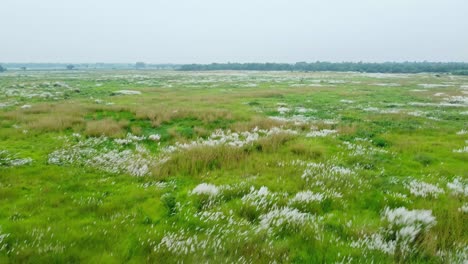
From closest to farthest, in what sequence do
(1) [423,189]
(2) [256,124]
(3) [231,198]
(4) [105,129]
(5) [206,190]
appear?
(3) [231,198] → (5) [206,190] → (1) [423,189] → (4) [105,129] → (2) [256,124]

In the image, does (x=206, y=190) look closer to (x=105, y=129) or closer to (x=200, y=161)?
(x=200, y=161)

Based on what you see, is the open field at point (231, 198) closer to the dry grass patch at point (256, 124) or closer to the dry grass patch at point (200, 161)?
the dry grass patch at point (200, 161)

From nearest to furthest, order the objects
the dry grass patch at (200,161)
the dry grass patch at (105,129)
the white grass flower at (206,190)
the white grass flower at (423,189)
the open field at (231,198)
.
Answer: the open field at (231,198), the white grass flower at (206,190), the white grass flower at (423,189), the dry grass patch at (200,161), the dry grass patch at (105,129)

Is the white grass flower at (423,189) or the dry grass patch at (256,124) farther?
the dry grass patch at (256,124)

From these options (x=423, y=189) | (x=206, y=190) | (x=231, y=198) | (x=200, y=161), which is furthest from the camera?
(x=200, y=161)

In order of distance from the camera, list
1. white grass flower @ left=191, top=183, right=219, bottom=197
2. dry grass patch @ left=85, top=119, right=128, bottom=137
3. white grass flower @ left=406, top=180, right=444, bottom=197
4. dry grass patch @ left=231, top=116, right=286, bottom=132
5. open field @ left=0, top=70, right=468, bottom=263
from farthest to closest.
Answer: dry grass patch @ left=231, top=116, right=286, bottom=132 → dry grass patch @ left=85, top=119, right=128, bottom=137 → white grass flower @ left=406, top=180, right=444, bottom=197 → white grass flower @ left=191, top=183, right=219, bottom=197 → open field @ left=0, top=70, right=468, bottom=263

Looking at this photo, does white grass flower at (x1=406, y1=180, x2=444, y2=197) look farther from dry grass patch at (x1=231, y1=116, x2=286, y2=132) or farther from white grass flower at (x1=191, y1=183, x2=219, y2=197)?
dry grass patch at (x1=231, y1=116, x2=286, y2=132)

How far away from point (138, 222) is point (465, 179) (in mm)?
9753

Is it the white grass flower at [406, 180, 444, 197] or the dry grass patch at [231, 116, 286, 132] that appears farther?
the dry grass patch at [231, 116, 286, 132]

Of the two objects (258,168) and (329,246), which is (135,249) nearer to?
(329,246)

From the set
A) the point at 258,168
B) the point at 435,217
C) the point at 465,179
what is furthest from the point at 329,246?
the point at 465,179

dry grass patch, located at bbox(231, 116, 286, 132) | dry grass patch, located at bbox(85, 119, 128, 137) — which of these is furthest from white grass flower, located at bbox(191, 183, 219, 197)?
dry grass patch, located at bbox(231, 116, 286, 132)

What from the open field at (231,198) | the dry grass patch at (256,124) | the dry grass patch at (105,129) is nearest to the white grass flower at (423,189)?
the open field at (231,198)

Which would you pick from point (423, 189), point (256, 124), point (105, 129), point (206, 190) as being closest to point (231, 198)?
point (206, 190)
